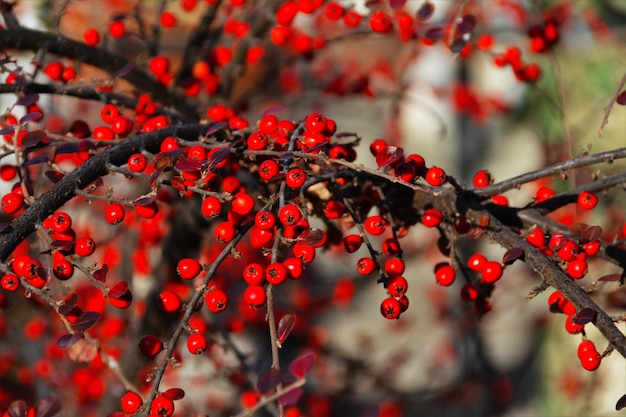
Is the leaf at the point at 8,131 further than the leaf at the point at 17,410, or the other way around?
the leaf at the point at 8,131

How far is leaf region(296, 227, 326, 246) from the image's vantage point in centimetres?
130

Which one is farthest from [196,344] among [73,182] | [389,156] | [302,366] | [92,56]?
[92,56]

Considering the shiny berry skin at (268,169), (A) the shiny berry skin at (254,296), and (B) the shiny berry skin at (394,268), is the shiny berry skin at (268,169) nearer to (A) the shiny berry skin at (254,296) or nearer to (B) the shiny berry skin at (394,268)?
(A) the shiny berry skin at (254,296)

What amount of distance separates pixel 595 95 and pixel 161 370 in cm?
526

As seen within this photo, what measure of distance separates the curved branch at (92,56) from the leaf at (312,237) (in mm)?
874

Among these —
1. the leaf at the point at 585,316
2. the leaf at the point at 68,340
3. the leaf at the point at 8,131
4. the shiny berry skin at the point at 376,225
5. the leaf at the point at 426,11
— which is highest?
the leaf at the point at 426,11

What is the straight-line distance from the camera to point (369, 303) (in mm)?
5785

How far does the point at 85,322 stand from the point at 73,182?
286 millimetres

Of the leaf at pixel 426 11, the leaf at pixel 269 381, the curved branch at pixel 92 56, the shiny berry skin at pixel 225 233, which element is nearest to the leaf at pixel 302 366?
the leaf at pixel 269 381

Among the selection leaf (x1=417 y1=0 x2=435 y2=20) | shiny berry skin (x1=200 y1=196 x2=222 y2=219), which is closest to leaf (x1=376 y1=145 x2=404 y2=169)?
shiny berry skin (x1=200 y1=196 x2=222 y2=219)

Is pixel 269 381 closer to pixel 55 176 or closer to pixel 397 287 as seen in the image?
pixel 397 287

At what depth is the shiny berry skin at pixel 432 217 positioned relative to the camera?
62.1 inches

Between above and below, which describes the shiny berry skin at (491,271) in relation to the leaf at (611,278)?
above

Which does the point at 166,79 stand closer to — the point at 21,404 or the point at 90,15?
the point at 21,404
